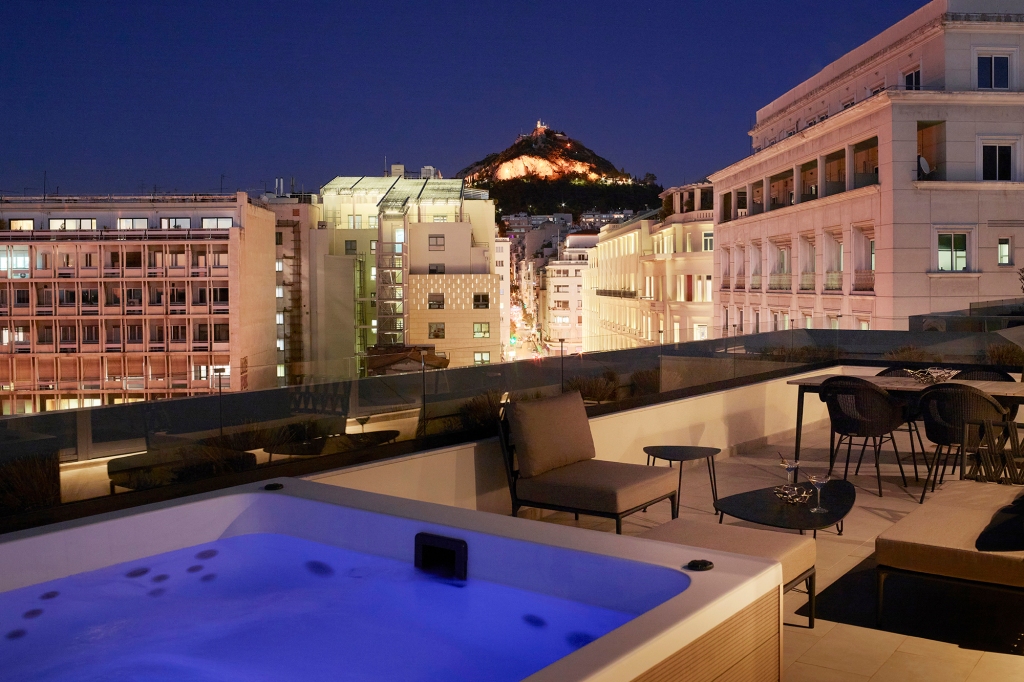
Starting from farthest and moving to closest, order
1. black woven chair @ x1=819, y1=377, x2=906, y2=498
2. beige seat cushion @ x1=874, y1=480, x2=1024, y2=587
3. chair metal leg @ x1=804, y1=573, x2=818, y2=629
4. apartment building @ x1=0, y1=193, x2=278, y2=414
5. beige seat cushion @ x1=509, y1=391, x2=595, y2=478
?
1. apartment building @ x1=0, y1=193, x2=278, y2=414
2. black woven chair @ x1=819, y1=377, x2=906, y2=498
3. beige seat cushion @ x1=509, y1=391, x2=595, y2=478
4. chair metal leg @ x1=804, y1=573, x2=818, y2=629
5. beige seat cushion @ x1=874, y1=480, x2=1024, y2=587

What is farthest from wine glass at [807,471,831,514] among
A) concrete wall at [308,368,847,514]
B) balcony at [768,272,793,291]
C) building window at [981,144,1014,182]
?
balcony at [768,272,793,291]

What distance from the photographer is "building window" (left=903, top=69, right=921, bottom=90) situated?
80.2ft

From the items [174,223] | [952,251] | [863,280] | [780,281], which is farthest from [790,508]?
[174,223]

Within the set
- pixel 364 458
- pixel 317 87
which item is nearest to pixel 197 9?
pixel 317 87

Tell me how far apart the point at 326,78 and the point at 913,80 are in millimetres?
87098

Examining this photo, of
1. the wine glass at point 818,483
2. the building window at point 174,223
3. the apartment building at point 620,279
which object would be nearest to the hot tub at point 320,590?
the wine glass at point 818,483

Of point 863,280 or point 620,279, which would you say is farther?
point 620,279

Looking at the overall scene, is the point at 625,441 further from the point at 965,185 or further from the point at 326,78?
the point at 326,78

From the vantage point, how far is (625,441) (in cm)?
782

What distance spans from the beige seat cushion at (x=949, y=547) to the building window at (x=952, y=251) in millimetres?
19295

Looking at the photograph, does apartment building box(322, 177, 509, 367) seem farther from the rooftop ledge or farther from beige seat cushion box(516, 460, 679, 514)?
beige seat cushion box(516, 460, 679, 514)

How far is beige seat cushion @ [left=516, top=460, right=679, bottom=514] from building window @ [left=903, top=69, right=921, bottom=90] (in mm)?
22240

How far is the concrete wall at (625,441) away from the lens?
589 cm

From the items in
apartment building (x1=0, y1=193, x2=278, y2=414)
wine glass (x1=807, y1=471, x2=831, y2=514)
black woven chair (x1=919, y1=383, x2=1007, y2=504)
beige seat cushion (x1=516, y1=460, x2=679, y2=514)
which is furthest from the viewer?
apartment building (x1=0, y1=193, x2=278, y2=414)
